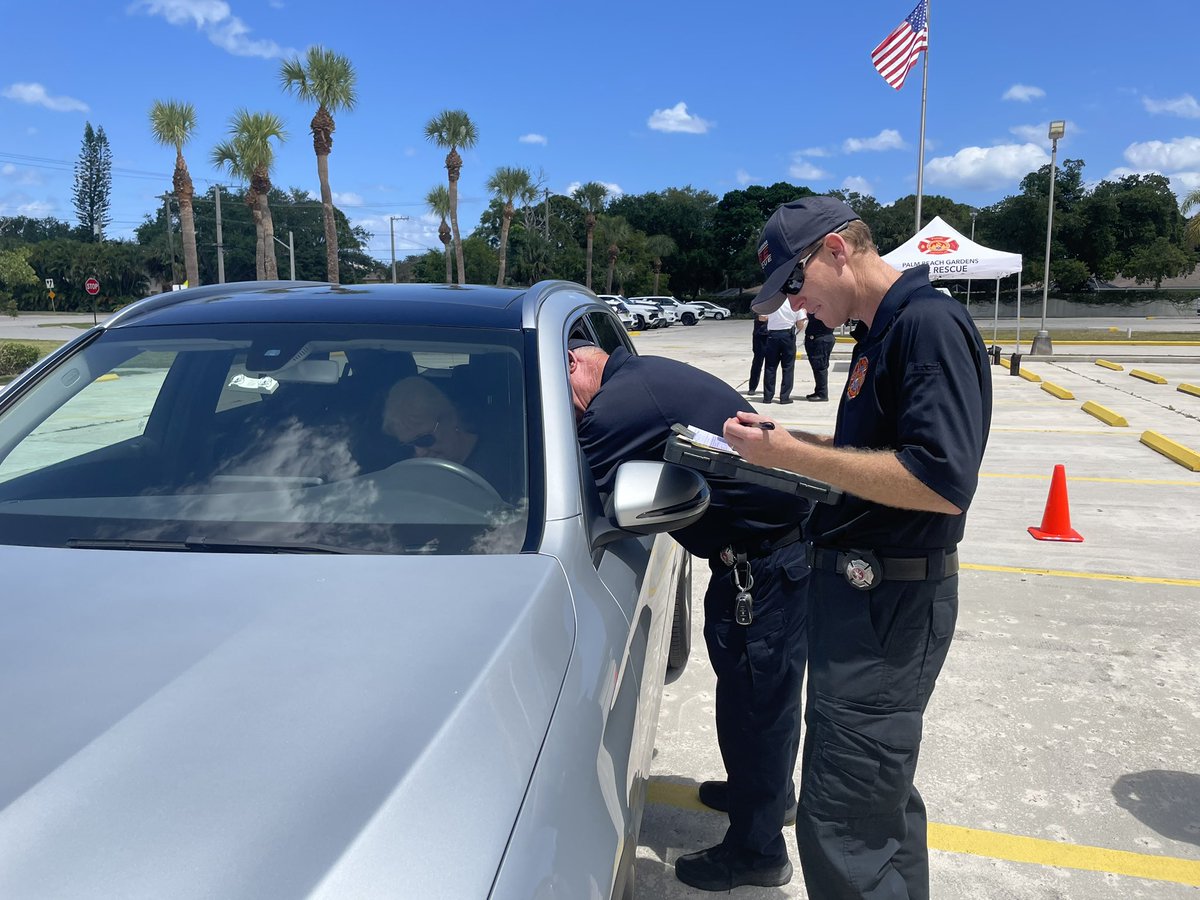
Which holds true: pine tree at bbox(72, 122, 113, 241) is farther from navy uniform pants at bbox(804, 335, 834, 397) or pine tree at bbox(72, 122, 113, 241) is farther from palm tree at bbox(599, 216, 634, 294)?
navy uniform pants at bbox(804, 335, 834, 397)

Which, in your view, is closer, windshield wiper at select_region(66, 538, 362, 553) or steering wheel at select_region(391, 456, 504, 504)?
windshield wiper at select_region(66, 538, 362, 553)

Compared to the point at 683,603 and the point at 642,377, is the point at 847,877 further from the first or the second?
the point at 683,603

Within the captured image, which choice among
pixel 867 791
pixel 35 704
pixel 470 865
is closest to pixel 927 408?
pixel 867 791

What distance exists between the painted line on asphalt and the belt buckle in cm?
117

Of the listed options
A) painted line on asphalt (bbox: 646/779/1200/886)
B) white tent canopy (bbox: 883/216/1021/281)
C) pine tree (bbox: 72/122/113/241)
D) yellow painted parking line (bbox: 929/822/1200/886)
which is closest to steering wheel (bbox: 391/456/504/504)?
painted line on asphalt (bbox: 646/779/1200/886)

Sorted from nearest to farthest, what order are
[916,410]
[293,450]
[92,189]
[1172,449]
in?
[916,410] < [293,450] < [1172,449] < [92,189]

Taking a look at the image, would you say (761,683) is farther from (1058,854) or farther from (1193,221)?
(1193,221)

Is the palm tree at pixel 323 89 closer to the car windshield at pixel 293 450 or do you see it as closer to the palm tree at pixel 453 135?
the palm tree at pixel 453 135

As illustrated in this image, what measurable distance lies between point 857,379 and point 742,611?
0.81m

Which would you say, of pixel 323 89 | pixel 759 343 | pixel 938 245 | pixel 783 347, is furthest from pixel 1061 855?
pixel 323 89

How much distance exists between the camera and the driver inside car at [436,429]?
2232 mm

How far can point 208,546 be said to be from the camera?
6.43ft

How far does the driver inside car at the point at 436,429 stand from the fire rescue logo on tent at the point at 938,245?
19.1 metres

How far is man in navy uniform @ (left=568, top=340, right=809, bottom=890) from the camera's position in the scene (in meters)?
2.59
